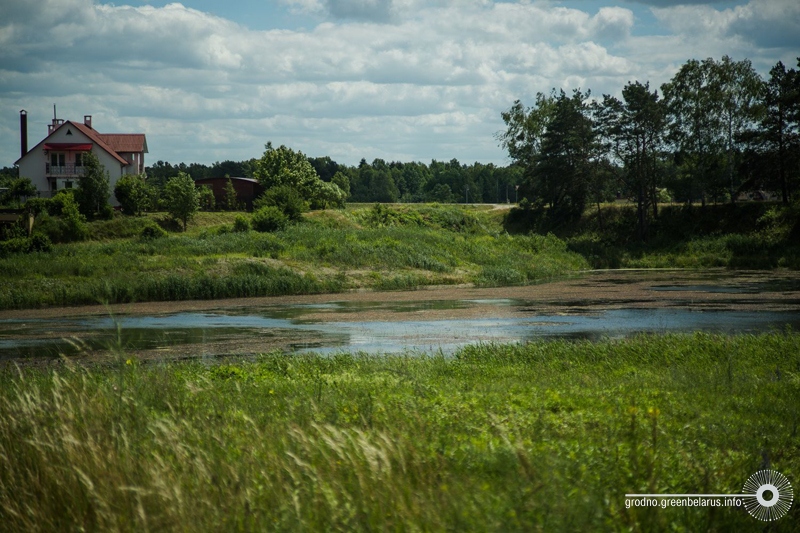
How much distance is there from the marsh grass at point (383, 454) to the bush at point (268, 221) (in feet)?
129

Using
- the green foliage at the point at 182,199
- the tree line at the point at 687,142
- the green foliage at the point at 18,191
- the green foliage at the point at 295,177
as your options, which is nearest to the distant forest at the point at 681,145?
the tree line at the point at 687,142

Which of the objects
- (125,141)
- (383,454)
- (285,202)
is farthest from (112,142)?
(383,454)

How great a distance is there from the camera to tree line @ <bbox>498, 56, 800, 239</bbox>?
2160 inches

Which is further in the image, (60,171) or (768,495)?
(60,171)

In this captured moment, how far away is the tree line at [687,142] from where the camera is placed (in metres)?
54.9

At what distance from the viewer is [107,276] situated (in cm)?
3522

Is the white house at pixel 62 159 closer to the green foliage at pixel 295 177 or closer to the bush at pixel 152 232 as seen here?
the green foliage at pixel 295 177

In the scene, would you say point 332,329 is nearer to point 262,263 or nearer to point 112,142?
point 262,263

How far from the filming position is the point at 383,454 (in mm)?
5188

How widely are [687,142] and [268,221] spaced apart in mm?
37073

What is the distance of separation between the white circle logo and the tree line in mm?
53970

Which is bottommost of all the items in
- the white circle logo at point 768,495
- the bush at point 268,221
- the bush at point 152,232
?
the white circle logo at point 768,495

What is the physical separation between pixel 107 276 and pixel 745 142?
156 ft

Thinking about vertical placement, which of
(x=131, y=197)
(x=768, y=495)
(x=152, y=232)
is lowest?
(x=768, y=495)
